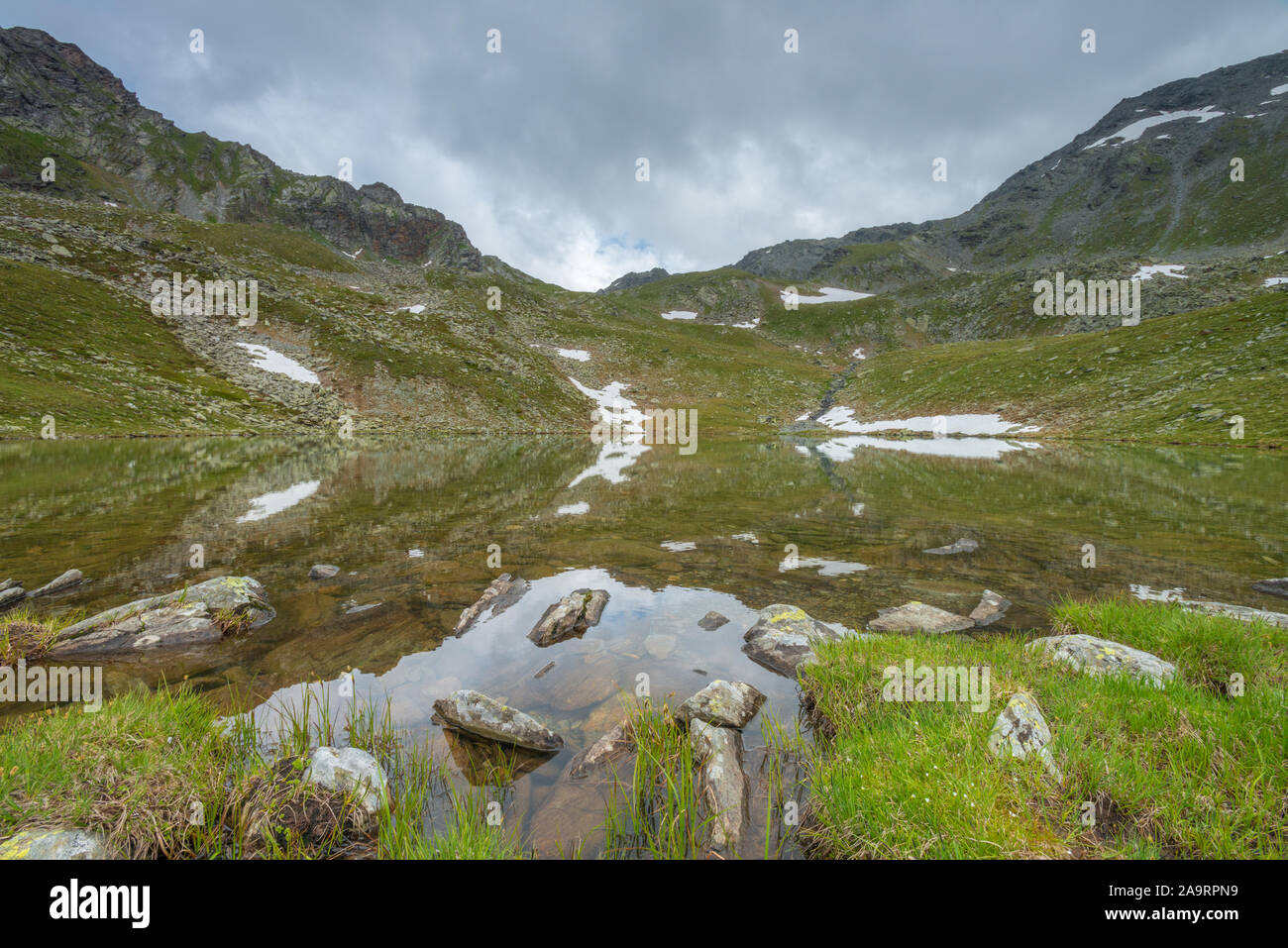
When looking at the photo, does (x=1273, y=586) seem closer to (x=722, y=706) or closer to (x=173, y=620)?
(x=722, y=706)

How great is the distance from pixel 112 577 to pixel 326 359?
7012 cm

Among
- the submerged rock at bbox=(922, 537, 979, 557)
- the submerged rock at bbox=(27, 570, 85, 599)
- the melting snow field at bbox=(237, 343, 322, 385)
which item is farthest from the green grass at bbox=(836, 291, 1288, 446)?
the melting snow field at bbox=(237, 343, 322, 385)

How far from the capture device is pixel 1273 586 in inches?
371

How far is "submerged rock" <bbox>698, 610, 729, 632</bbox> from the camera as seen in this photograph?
8609 mm

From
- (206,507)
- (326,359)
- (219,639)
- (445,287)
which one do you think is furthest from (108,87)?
(219,639)

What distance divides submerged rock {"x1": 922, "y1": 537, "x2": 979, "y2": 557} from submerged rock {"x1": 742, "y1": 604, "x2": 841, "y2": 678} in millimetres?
6427

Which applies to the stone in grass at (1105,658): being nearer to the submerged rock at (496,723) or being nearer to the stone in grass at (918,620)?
the stone in grass at (918,620)

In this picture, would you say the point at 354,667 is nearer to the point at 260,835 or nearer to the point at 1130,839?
the point at 260,835

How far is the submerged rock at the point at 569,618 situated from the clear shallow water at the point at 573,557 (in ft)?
0.80

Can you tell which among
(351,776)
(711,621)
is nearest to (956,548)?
(711,621)

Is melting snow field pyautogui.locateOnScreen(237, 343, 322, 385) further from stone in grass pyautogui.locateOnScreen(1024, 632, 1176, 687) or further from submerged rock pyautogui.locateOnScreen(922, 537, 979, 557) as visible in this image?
stone in grass pyautogui.locateOnScreen(1024, 632, 1176, 687)

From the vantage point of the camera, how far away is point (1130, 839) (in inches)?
130

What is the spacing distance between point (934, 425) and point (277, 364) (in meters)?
89.3
